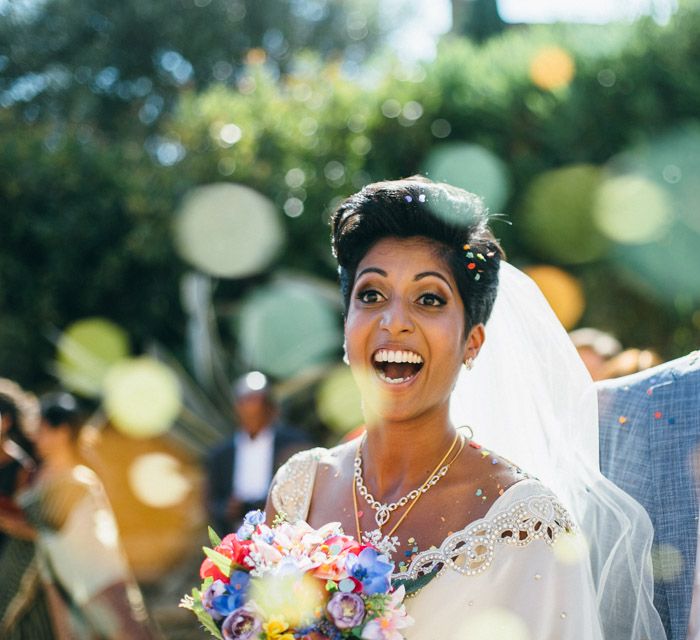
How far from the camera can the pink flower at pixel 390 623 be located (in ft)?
6.57

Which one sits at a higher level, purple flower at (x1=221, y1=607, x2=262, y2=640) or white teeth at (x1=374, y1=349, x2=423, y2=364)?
white teeth at (x1=374, y1=349, x2=423, y2=364)

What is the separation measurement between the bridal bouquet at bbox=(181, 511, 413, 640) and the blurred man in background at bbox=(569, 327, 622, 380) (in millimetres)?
3089

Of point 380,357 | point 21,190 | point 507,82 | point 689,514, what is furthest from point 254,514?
point 21,190

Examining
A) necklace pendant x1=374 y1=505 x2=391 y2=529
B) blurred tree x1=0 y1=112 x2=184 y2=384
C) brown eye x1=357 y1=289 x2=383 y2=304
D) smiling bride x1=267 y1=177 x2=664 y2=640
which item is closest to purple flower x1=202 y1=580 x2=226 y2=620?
smiling bride x1=267 y1=177 x2=664 y2=640

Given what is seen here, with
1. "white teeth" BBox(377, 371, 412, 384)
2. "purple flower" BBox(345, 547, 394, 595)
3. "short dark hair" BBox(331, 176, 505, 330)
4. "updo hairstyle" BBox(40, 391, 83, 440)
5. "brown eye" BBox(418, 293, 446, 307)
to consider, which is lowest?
"updo hairstyle" BBox(40, 391, 83, 440)

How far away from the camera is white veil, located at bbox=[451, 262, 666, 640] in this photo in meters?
2.58

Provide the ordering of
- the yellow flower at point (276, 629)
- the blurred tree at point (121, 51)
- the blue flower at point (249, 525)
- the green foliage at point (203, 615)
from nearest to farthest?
the yellow flower at point (276, 629), the green foliage at point (203, 615), the blue flower at point (249, 525), the blurred tree at point (121, 51)

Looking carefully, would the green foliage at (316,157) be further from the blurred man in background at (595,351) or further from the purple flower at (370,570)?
the purple flower at (370,570)

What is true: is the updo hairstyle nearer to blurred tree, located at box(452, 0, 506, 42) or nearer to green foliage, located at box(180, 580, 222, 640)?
green foliage, located at box(180, 580, 222, 640)

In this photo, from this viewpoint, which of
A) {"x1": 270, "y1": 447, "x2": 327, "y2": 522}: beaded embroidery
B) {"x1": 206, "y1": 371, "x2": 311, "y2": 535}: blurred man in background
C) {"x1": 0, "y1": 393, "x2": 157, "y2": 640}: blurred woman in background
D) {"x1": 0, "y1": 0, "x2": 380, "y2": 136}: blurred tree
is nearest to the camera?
{"x1": 270, "y1": 447, "x2": 327, "y2": 522}: beaded embroidery

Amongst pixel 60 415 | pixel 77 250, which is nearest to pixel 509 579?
pixel 60 415

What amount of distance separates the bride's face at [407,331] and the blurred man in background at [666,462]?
0.62 meters

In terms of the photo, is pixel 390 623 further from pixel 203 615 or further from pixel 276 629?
pixel 203 615

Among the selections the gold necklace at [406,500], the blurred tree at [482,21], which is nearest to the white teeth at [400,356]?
the gold necklace at [406,500]
